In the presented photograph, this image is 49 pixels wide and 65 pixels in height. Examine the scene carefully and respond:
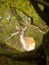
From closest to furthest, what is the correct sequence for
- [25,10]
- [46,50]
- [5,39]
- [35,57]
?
[46,50] → [35,57] → [25,10] → [5,39]

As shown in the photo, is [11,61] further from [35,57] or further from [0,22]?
[0,22]

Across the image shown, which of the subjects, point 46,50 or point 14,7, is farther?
point 14,7

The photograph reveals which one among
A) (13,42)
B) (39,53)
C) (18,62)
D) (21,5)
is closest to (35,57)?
(39,53)

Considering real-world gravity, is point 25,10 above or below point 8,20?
above

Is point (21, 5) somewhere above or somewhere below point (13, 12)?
above

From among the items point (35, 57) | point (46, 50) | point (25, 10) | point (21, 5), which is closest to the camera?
point (46, 50)

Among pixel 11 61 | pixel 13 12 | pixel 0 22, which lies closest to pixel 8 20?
pixel 0 22

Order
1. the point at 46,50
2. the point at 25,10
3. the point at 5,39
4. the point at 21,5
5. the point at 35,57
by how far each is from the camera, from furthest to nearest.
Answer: the point at 5,39, the point at 25,10, the point at 21,5, the point at 35,57, the point at 46,50

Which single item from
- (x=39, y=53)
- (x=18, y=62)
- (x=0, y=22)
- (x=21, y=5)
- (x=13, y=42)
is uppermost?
(x=39, y=53)

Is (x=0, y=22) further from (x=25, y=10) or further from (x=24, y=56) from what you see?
(x=24, y=56)
